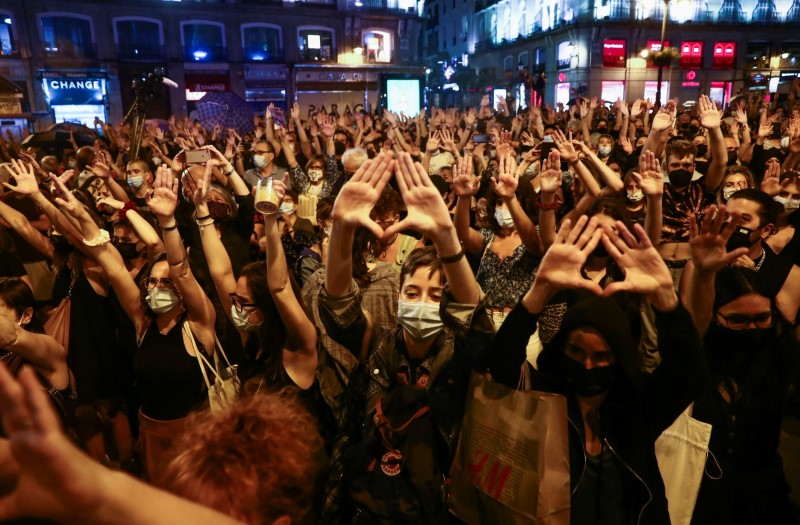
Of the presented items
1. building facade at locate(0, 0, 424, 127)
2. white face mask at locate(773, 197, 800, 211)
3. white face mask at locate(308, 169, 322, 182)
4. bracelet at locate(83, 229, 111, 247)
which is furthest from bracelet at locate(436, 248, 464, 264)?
building facade at locate(0, 0, 424, 127)

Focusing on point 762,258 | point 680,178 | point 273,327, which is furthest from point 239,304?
point 680,178

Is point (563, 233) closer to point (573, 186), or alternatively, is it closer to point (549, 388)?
point (549, 388)

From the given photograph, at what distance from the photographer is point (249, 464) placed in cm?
145

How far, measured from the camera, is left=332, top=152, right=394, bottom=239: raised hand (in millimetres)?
2185

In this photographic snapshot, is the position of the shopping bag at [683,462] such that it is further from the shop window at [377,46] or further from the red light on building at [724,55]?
the red light on building at [724,55]

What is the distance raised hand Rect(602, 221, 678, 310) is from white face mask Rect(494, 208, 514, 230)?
82.1 inches

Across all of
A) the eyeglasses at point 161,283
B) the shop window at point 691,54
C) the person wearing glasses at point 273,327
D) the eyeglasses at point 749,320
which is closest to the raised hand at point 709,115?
the eyeglasses at point 749,320

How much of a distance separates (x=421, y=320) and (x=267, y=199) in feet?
2.96

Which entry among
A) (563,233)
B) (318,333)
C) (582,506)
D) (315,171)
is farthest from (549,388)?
(315,171)

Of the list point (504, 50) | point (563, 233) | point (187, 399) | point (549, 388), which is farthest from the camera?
point (504, 50)

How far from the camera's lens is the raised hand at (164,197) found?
3102 mm

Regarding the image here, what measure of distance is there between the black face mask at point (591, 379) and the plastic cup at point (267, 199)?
1.48 metres

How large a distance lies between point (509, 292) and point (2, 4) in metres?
34.1

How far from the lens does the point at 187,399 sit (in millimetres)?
3076
